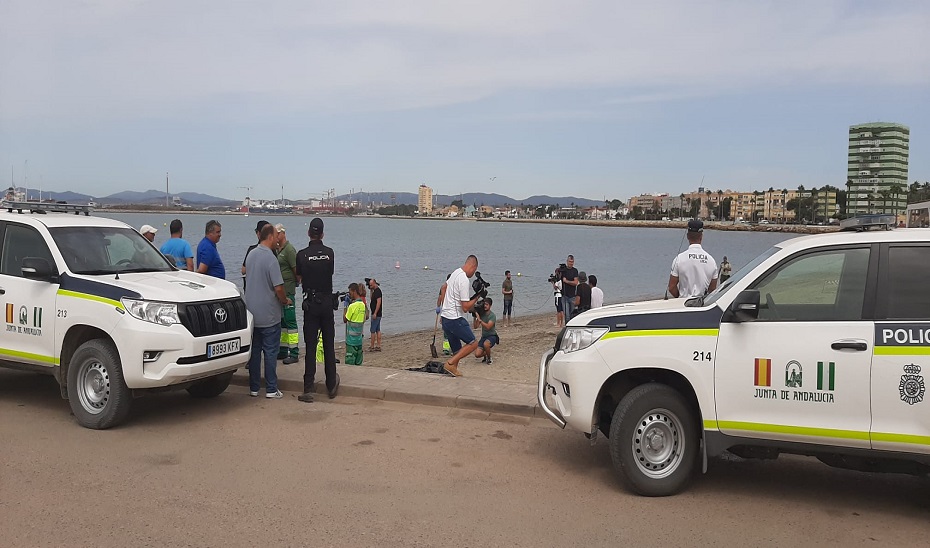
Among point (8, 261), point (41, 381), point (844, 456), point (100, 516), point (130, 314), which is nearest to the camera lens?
point (100, 516)

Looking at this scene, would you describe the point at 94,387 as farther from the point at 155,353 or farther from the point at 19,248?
the point at 19,248

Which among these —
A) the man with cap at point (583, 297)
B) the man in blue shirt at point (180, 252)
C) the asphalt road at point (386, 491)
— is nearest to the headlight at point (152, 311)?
the asphalt road at point (386, 491)

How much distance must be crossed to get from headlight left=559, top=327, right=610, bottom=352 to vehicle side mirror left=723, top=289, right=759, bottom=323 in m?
0.96

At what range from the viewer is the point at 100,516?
16.8 feet

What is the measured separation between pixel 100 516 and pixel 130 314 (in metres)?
2.59

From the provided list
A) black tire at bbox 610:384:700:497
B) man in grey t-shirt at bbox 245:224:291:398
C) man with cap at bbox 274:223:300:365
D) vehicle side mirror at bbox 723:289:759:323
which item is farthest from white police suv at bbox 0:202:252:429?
vehicle side mirror at bbox 723:289:759:323

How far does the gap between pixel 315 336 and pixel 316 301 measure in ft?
1.59

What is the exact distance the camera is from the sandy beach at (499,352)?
1391cm

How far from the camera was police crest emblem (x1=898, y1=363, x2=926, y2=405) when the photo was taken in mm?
5137

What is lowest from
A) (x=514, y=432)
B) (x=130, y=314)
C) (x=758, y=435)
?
(x=514, y=432)

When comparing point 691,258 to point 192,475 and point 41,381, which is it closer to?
point 192,475

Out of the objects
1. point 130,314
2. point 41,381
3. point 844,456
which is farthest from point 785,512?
point 41,381

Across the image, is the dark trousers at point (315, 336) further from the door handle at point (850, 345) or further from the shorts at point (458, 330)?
the door handle at point (850, 345)

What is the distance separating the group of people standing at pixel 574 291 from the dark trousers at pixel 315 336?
31.8 feet
